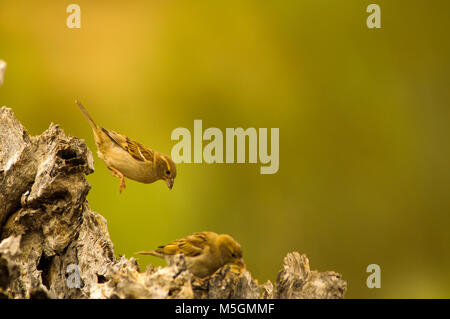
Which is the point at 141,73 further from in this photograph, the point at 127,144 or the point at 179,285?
the point at 179,285

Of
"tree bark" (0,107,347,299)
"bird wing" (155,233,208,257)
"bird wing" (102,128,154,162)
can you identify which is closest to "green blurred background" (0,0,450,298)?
"bird wing" (102,128,154,162)

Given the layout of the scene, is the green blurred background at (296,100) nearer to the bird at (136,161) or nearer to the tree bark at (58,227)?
the bird at (136,161)

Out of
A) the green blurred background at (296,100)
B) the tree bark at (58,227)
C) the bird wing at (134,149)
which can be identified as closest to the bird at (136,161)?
the bird wing at (134,149)

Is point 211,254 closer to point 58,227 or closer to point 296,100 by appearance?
point 58,227

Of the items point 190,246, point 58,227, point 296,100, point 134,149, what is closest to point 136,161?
point 134,149

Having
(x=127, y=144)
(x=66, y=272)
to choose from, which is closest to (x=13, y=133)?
(x=127, y=144)

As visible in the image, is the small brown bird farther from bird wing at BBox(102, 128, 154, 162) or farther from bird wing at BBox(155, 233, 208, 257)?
bird wing at BBox(102, 128, 154, 162)

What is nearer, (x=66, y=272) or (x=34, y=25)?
(x=66, y=272)

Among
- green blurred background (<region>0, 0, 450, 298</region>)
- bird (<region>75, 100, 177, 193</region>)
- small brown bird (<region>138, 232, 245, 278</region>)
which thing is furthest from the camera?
green blurred background (<region>0, 0, 450, 298</region>)
